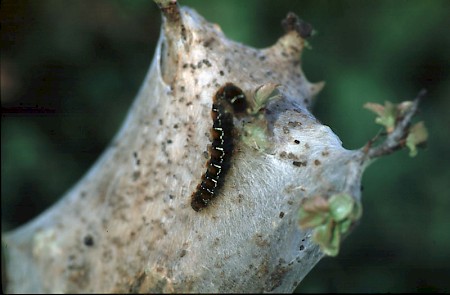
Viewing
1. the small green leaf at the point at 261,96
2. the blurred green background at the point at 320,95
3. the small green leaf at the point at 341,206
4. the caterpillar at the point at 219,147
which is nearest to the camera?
the small green leaf at the point at 341,206

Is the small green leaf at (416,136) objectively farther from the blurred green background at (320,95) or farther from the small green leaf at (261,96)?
the blurred green background at (320,95)

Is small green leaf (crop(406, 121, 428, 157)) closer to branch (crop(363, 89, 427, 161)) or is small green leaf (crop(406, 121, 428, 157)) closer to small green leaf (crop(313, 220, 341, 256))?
branch (crop(363, 89, 427, 161))

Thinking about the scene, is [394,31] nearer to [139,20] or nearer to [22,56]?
[139,20]

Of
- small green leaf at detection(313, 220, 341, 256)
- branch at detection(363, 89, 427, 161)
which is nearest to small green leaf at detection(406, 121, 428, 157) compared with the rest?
branch at detection(363, 89, 427, 161)

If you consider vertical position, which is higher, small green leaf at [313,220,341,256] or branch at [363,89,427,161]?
branch at [363,89,427,161]

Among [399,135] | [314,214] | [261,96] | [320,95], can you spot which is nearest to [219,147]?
[261,96]

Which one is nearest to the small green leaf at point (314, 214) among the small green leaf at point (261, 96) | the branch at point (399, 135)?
Answer: the branch at point (399, 135)
